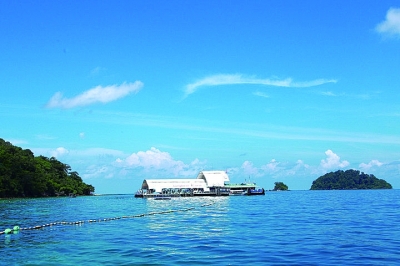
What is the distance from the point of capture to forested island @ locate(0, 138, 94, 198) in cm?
12112

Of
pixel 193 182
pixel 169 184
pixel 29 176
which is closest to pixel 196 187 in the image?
pixel 193 182

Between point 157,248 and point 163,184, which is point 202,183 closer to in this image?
point 163,184

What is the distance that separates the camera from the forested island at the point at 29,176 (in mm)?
121125

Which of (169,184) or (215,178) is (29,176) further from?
(215,178)

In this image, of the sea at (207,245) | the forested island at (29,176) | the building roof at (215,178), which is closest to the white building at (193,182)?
the building roof at (215,178)

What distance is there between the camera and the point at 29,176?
130500 mm

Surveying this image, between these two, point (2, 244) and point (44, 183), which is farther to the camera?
point (44, 183)

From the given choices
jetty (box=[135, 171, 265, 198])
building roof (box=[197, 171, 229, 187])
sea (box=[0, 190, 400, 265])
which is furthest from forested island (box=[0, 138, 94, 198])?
sea (box=[0, 190, 400, 265])

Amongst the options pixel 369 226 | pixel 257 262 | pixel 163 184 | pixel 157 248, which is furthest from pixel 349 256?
pixel 163 184

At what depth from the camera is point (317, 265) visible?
21.1 m

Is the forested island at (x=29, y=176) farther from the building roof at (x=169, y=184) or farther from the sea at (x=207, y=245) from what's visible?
the sea at (x=207, y=245)

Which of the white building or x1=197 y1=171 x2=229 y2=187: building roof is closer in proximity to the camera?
the white building

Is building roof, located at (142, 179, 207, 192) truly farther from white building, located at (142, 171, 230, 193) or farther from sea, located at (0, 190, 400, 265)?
sea, located at (0, 190, 400, 265)

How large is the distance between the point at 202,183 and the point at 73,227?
385 feet
